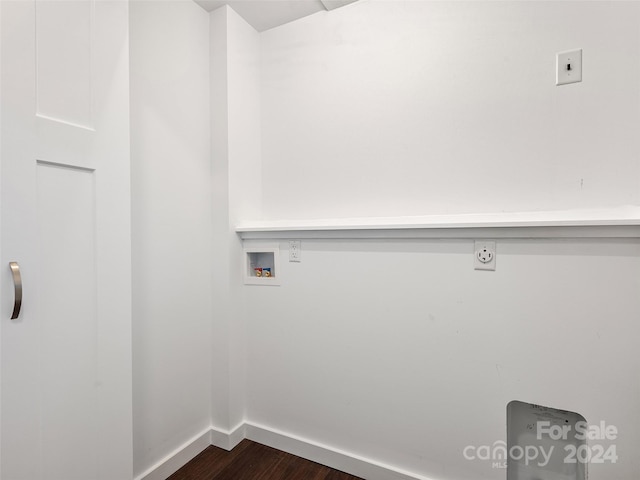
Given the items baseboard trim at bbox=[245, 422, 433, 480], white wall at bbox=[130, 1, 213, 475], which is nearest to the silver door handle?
white wall at bbox=[130, 1, 213, 475]

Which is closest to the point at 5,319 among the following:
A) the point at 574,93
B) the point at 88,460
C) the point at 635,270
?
the point at 88,460

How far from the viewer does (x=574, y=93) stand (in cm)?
127

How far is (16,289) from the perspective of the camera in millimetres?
894

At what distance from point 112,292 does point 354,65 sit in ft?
4.91

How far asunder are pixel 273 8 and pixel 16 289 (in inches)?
67.0

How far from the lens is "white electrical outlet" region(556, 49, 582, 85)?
1262 mm

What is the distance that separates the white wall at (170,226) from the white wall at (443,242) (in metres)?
0.32

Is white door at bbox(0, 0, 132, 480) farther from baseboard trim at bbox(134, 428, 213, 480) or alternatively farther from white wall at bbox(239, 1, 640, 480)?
white wall at bbox(239, 1, 640, 480)

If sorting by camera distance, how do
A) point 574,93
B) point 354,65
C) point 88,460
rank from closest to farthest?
point 88,460, point 574,93, point 354,65

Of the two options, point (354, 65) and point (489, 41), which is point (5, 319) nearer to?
point (354, 65)

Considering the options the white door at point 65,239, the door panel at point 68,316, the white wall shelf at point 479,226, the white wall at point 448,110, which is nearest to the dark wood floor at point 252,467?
the white door at point 65,239

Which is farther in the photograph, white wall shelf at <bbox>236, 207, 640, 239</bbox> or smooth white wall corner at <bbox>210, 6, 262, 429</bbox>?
smooth white wall corner at <bbox>210, 6, 262, 429</bbox>

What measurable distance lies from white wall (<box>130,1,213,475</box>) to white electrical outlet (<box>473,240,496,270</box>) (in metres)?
1.31

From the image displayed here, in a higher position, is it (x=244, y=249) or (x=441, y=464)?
(x=244, y=249)
